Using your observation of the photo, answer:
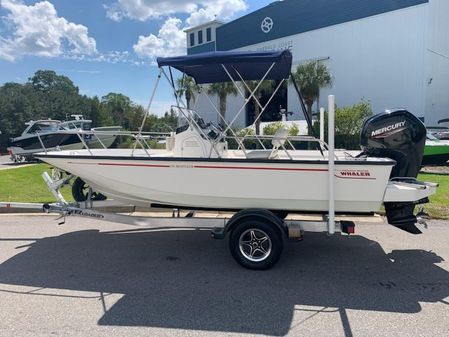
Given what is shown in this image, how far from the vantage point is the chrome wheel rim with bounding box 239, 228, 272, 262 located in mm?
4848

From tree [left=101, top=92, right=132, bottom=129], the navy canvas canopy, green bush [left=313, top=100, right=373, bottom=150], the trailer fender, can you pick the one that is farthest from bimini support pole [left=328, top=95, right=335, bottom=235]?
tree [left=101, top=92, right=132, bottom=129]

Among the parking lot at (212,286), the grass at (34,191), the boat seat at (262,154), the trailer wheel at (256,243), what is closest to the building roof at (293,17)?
the grass at (34,191)

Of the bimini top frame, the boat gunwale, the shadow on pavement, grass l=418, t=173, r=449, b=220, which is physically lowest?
the shadow on pavement

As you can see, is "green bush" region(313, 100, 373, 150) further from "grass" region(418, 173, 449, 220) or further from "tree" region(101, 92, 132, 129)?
"tree" region(101, 92, 132, 129)

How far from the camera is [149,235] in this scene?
21.2 feet

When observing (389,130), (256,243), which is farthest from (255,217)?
(389,130)

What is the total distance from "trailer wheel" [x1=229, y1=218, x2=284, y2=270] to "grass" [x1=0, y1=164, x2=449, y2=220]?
392 cm

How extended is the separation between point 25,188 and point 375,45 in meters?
27.3

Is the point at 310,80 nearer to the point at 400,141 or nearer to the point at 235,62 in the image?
the point at 400,141

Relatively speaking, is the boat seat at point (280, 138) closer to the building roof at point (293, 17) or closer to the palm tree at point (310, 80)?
the palm tree at point (310, 80)

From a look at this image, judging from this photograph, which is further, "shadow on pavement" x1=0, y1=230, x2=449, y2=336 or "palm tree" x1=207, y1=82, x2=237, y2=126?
"palm tree" x1=207, y1=82, x2=237, y2=126

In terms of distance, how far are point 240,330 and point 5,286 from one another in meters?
2.68

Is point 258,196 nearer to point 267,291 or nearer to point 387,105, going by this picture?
point 267,291

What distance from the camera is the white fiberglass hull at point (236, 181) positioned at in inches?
184
